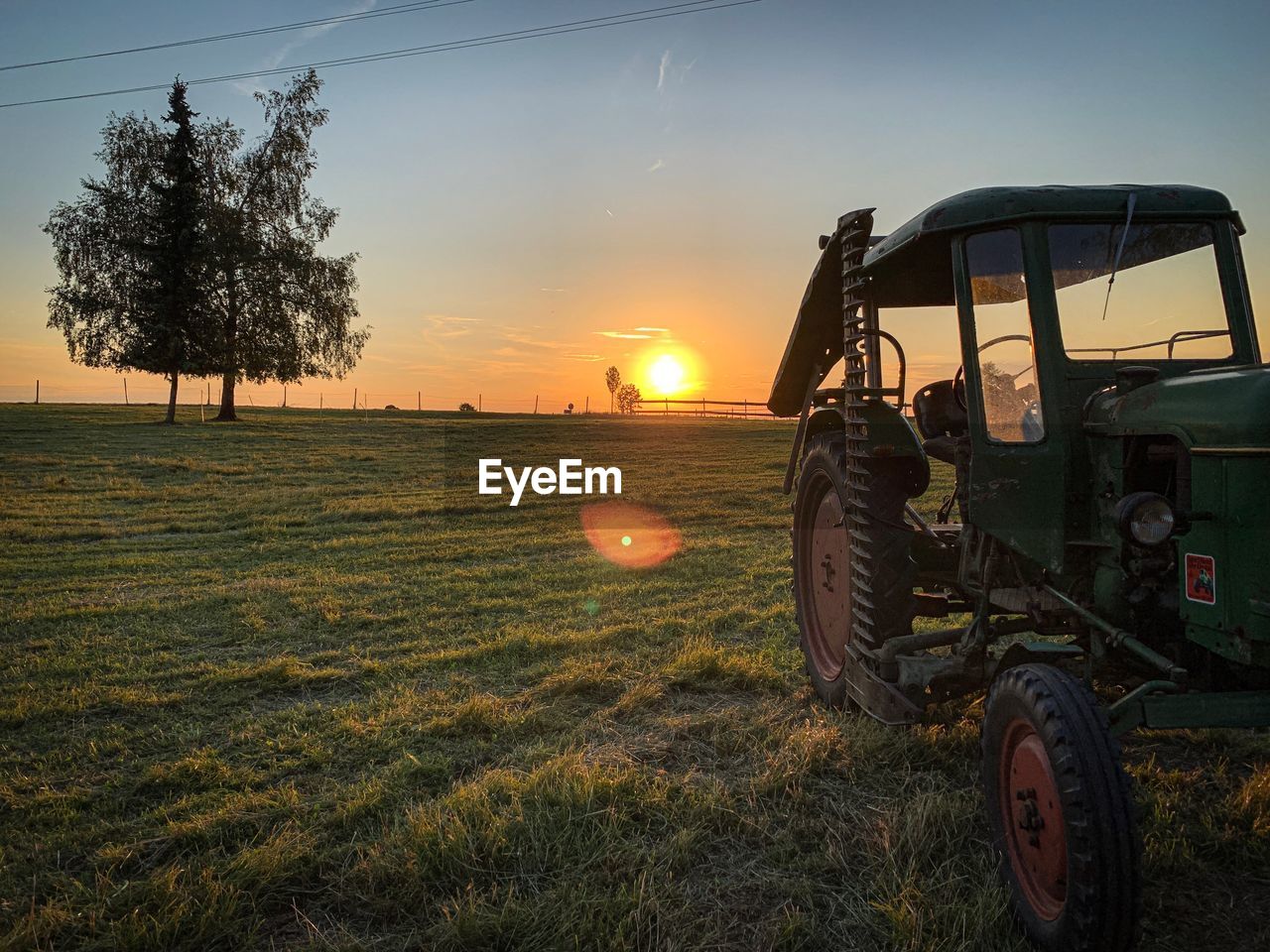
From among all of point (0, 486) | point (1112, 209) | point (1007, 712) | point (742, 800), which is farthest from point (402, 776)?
point (0, 486)

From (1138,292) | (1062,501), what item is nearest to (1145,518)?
(1062,501)

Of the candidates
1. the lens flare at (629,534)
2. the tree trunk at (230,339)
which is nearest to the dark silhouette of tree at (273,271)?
the tree trunk at (230,339)

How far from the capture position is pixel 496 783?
365cm

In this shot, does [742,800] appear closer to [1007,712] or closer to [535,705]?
[1007,712]

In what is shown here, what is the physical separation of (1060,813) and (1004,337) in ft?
6.56

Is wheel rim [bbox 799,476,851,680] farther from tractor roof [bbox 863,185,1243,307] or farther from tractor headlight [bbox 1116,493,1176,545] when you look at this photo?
tractor headlight [bbox 1116,493,1176,545]

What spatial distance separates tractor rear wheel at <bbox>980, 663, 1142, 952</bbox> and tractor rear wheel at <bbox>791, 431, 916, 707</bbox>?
4.05 ft

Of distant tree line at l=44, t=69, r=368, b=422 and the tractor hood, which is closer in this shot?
the tractor hood

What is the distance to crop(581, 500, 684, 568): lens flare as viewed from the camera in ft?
33.4

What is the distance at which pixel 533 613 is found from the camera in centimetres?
726

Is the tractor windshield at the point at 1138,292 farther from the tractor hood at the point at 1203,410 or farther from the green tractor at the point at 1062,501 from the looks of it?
the tractor hood at the point at 1203,410

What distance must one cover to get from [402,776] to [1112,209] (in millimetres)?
4132

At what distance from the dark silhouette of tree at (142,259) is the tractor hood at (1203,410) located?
34.0 meters

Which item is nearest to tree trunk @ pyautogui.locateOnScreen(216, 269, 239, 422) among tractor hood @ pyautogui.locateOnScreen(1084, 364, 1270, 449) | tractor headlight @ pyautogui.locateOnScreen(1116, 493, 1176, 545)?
tractor hood @ pyautogui.locateOnScreen(1084, 364, 1270, 449)
